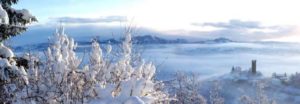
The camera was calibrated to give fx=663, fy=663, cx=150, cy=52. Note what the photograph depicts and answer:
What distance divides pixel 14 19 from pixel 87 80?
133 centimetres

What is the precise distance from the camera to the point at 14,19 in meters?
9.21

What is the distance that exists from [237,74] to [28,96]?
454ft

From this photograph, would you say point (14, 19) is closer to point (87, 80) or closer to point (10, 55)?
point (10, 55)

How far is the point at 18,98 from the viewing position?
9344 mm

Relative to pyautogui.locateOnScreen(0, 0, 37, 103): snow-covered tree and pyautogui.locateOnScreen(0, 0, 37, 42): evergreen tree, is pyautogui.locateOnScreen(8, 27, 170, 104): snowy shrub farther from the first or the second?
pyautogui.locateOnScreen(0, 0, 37, 42): evergreen tree

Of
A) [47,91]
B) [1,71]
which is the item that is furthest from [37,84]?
[1,71]

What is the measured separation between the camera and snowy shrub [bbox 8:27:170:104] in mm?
8742

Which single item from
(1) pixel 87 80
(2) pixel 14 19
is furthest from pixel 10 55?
(1) pixel 87 80

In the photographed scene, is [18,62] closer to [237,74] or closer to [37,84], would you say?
[37,84]

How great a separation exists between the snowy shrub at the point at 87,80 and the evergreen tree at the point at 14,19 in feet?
2.16

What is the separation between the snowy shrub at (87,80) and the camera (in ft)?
28.7

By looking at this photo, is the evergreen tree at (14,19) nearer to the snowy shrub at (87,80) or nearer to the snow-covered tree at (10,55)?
the snow-covered tree at (10,55)

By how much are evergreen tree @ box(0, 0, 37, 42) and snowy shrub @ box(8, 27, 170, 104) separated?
66cm

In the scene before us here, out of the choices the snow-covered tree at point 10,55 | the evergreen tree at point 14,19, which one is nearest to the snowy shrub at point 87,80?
the snow-covered tree at point 10,55
